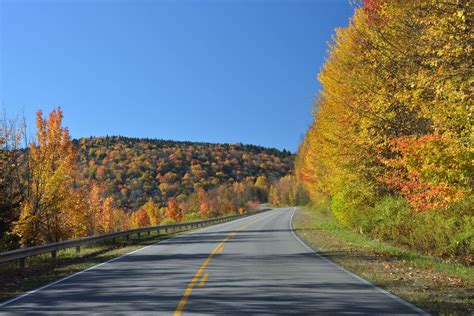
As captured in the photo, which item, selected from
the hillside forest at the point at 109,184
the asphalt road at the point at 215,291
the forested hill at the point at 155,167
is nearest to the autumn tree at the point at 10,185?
the hillside forest at the point at 109,184

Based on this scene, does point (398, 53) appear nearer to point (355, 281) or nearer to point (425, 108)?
point (425, 108)

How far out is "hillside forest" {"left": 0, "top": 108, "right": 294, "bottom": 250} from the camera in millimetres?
23922

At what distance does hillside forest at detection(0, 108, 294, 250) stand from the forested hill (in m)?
0.31

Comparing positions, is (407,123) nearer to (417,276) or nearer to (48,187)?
(417,276)

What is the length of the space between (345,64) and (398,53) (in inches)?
322

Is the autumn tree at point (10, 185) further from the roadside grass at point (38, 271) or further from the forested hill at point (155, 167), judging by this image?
the forested hill at point (155, 167)

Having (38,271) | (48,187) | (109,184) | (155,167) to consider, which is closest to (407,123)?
(38,271)

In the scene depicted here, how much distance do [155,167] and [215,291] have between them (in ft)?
455

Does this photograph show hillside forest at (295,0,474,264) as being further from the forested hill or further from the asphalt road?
the forested hill

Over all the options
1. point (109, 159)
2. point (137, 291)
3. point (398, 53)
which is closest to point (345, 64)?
point (398, 53)

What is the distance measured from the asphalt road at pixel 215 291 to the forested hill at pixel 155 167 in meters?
95.4

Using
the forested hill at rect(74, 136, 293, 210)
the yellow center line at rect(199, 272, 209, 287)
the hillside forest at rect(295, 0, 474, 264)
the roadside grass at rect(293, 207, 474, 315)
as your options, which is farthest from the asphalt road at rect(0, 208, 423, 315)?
the forested hill at rect(74, 136, 293, 210)

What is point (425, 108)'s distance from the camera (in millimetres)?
11078

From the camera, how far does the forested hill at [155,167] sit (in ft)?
421
